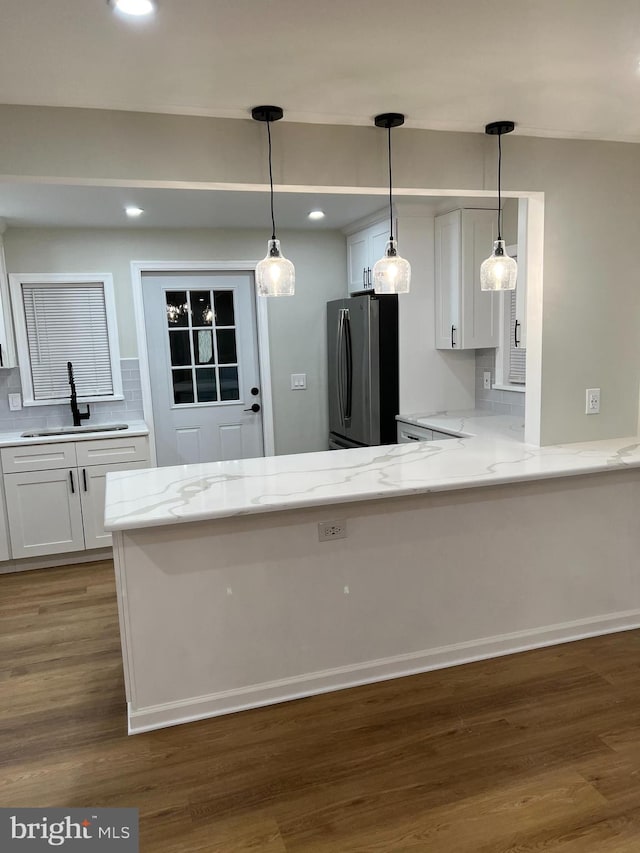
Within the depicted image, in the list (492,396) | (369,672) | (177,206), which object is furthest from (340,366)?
(369,672)

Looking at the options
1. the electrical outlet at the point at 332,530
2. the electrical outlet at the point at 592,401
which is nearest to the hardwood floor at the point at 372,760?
the electrical outlet at the point at 332,530

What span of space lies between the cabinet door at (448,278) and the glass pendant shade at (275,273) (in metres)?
2.03

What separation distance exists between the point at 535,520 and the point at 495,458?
1.10ft

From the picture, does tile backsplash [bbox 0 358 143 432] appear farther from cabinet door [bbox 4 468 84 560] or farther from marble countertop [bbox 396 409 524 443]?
marble countertop [bbox 396 409 524 443]

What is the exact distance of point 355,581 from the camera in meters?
2.49

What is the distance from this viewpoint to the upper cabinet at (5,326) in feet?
13.6

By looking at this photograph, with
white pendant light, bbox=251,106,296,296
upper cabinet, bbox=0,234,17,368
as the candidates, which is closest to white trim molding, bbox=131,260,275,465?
upper cabinet, bbox=0,234,17,368

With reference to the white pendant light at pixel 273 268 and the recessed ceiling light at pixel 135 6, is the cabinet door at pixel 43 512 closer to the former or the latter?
the white pendant light at pixel 273 268

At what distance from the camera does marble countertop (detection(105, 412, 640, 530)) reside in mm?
2244

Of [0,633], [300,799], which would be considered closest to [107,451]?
[0,633]

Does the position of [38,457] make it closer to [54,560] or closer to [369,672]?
[54,560]

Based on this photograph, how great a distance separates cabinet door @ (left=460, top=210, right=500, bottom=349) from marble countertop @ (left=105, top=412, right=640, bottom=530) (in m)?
1.12

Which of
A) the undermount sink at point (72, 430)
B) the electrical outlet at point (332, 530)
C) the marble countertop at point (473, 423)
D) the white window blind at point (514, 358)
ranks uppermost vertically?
the white window blind at point (514, 358)

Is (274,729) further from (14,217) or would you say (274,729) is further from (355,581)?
(14,217)
